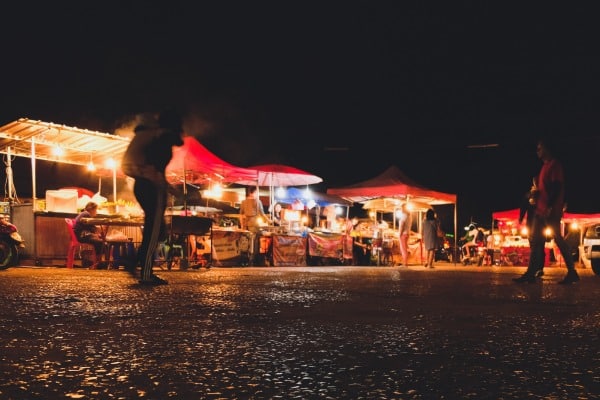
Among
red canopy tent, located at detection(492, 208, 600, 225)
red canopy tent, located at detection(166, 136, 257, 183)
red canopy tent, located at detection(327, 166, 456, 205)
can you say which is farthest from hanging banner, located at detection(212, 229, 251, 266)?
red canopy tent, located at detection(492, 208, 600, 225)

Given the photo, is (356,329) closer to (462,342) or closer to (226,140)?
(462,342)

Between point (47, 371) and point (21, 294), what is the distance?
3095mm

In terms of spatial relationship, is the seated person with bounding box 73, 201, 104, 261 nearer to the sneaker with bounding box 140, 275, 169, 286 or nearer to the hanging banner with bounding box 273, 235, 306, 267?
the sneaker with bounding box 140, 275, 169, 286

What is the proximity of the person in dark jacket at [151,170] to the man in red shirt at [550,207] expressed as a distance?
4992mm

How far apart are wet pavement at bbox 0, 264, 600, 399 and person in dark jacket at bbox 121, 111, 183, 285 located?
4.31 feet

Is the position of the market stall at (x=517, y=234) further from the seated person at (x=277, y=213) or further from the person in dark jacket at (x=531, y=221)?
the person in dark jacket at (x=531, y=221)

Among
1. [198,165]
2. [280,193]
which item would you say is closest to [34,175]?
[198,165]

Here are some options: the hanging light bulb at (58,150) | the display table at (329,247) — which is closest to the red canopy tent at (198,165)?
the hanging light bulb at (58,150)

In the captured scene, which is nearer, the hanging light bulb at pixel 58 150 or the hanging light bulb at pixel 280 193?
the hanging light bulb at pixel 58 150

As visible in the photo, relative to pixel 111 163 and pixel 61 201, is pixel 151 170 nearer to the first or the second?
pixel 61 201

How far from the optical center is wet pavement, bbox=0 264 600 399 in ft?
Result: 5.87

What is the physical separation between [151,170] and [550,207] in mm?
5330

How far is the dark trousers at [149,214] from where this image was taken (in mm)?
5918

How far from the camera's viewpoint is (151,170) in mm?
5906
